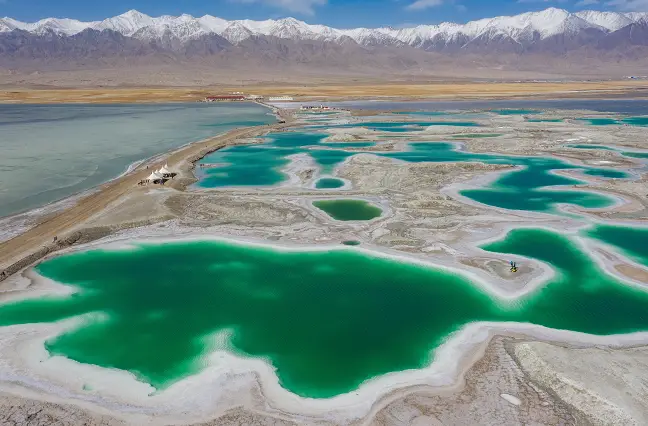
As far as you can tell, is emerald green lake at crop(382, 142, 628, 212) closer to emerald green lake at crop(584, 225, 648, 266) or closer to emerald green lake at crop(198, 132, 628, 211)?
emerald green lake at crop(198, 132, 628, 211)

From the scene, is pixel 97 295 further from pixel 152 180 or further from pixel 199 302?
pixel 152 180

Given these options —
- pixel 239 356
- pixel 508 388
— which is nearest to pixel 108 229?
pixel 239 356

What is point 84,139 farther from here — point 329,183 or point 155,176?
point 329,183


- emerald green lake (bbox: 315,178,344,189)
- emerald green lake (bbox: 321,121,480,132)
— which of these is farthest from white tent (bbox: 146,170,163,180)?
emerald green lake (bbox: 321,121,480,132)

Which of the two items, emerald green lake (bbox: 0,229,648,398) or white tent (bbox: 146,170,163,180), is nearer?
emerald green lake (bbox: 0,229,648,398)

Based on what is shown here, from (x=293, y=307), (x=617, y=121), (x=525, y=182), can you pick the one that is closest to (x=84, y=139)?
(x=525, y=182)

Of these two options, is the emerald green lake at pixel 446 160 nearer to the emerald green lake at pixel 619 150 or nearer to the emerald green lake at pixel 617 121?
the emerald green lake at pixel 619 150
